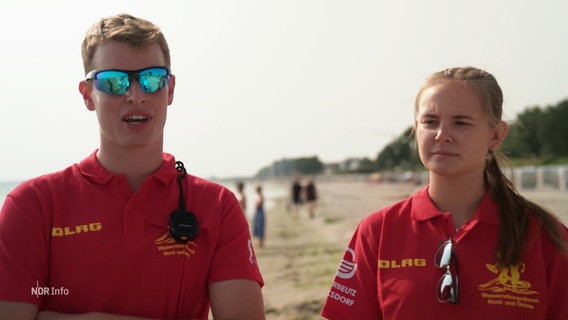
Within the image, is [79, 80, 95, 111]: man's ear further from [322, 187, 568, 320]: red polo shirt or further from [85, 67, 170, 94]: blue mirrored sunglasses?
[322, 187, 568, 320]: red polo shirt

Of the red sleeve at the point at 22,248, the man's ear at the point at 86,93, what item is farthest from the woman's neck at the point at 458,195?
the red sleeve at the point at 22,248

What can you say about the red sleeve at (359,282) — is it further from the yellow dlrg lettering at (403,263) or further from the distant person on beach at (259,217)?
the distant person on beach at (259,217)

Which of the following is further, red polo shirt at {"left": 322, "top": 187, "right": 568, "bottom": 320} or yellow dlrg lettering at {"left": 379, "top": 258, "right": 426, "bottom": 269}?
yellow dlrg lettering at {"left": 379, "top": 258, "right": 426, "bottom": 269}

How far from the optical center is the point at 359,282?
8.68ft

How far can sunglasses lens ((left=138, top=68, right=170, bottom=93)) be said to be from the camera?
243 centimetres

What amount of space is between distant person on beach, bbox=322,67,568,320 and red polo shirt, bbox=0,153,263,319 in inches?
21.8

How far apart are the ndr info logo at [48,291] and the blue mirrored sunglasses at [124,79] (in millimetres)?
817

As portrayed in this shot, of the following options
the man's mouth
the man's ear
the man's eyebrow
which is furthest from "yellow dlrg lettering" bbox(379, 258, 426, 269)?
the man's ear

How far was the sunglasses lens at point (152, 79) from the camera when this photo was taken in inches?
95.5

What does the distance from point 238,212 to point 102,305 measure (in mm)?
685

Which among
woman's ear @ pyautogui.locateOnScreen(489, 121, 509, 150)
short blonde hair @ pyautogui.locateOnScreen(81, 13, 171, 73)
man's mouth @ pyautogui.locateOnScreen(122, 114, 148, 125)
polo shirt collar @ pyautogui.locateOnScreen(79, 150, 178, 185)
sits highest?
short blonde hair @ pyautogui.locateOnScreen(81, 13, 171, 73)

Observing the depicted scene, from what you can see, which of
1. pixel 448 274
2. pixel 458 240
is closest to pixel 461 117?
pixel 458 240

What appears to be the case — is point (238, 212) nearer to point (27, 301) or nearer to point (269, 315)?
point (27, 301)

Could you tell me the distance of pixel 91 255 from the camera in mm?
2309
